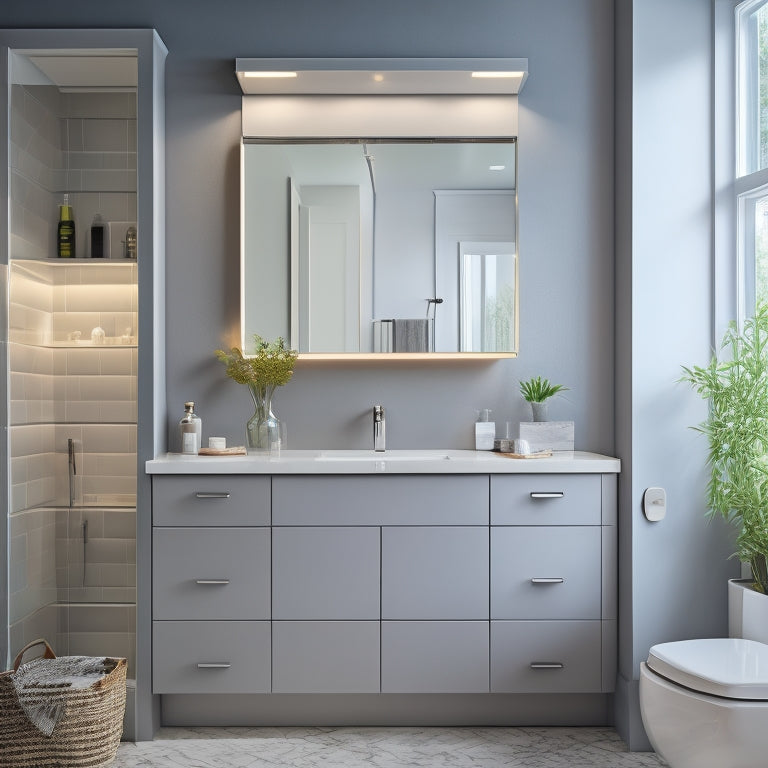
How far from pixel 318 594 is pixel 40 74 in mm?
2196

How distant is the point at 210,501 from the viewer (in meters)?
2.70

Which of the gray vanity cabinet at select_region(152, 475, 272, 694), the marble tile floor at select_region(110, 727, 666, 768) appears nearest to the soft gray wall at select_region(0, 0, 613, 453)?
the gray vanity cabinet at select_region(152, 475, 272, 694)

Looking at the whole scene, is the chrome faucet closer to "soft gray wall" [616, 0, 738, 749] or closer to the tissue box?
the tissue box

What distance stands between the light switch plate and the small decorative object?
1.36 metres

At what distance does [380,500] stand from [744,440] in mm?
1244

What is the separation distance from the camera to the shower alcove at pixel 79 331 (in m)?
2.83

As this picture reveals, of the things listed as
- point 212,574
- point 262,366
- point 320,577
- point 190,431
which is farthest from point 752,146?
point 212,574

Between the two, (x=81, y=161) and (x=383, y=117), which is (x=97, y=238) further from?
(x=383, y=117)

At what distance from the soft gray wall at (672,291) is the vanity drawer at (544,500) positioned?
0.48ft

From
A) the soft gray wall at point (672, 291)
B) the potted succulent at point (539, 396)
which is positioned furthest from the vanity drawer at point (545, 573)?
the potted succulent at point (539, 396)

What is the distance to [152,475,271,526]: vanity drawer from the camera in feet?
8.83

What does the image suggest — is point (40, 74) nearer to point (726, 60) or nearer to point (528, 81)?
point (528, 81)

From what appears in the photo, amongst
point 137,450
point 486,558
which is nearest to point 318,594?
point 486,558

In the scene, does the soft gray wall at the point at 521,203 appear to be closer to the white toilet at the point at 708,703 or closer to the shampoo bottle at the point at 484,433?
the shampoo bottle at the point at 484,433
